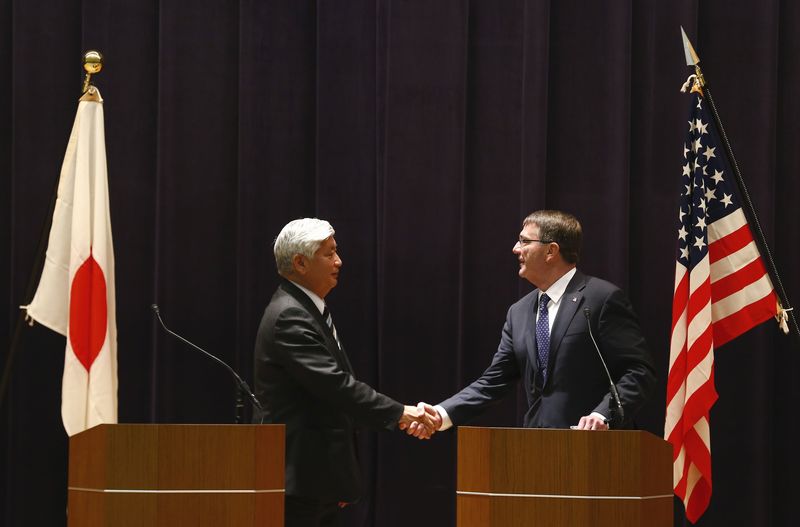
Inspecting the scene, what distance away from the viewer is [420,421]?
4422 mm

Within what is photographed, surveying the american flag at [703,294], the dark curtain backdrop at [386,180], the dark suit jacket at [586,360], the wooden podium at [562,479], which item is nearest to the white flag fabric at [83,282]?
the dark curtain backdrop at [386,180]

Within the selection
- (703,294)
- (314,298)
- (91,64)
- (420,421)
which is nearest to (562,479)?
(420,421)

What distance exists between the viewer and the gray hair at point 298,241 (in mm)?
4207

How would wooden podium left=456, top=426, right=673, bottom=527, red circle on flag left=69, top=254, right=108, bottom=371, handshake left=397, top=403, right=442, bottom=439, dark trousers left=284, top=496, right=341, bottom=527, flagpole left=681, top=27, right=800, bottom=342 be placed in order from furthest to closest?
flagpole left=681, top=27, right=800, bottom=342, red circle on flag left=69, top=254, right=108, bottom=371, handshake left=397, top=403, right=442, bottom=439, dark trousers left=284, top=496, right=341, bottom=527, wooden podium left=456, top=426, right=673, bottom=527

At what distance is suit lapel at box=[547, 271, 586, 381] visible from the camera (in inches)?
174

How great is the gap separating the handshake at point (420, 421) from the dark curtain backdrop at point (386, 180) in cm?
67

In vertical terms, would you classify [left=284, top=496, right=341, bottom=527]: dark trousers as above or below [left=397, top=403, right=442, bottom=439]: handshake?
below

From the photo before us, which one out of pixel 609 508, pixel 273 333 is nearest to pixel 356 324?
pixel 273 333

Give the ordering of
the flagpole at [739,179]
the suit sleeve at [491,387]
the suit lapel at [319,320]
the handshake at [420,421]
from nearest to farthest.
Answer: the suit lapel at [319,320] → the handshake at [420,421] → the flagpole at [739,179] → the suit sleeve at [491,387]

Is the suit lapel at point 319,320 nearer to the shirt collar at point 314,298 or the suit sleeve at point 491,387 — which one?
the shirt collar at point 314,298

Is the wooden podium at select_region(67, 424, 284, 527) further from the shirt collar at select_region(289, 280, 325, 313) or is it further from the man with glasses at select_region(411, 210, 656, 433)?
Answer: the man with glasses at select_region(411, 210, 656, 433)

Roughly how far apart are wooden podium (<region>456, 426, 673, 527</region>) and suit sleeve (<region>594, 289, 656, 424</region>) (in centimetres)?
92

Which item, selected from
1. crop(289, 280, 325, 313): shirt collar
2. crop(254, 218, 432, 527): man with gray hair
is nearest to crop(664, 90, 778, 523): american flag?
crop(254, 218, 432, 527): man with gray hair

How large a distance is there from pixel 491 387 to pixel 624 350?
2.29 feet
